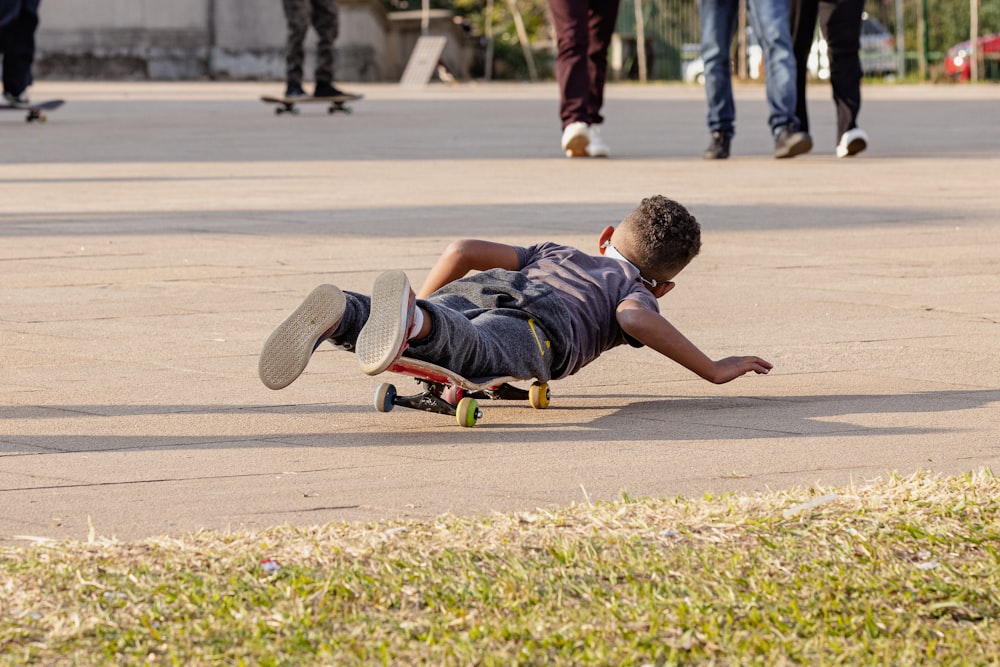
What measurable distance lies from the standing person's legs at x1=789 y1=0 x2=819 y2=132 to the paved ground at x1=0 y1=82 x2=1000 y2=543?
0.43m

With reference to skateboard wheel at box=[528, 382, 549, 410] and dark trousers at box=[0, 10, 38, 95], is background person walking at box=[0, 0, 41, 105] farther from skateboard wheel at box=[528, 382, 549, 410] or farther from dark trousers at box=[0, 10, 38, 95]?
skateboard wheel at box=[528, 382, 549, 410]

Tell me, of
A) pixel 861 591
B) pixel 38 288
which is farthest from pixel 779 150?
pixel 861 591

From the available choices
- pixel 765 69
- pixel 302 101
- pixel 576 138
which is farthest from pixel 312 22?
pixel 765 69

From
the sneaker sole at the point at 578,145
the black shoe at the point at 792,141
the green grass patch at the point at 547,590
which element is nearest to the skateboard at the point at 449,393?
the green grass patch at the point at 547,590

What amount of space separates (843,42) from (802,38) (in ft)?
1.68

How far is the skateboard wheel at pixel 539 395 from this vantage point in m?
4.33

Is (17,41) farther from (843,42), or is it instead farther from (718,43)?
(843,42)

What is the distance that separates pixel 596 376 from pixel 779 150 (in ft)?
23.9

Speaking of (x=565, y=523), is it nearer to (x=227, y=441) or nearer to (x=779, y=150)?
(x=227, y=441)

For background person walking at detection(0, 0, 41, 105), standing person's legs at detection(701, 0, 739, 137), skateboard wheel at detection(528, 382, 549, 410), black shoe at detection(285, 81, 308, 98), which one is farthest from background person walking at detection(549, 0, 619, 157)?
skateboard wheel at detection(528, 382, 549, 410)

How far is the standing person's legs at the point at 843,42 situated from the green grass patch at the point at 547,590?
8.83 metres

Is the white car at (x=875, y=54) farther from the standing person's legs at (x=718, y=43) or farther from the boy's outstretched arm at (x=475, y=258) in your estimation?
the boy's outstretched arm at (x=475, y=258)

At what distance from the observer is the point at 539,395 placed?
4336mm

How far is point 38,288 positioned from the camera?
620 centimetres
